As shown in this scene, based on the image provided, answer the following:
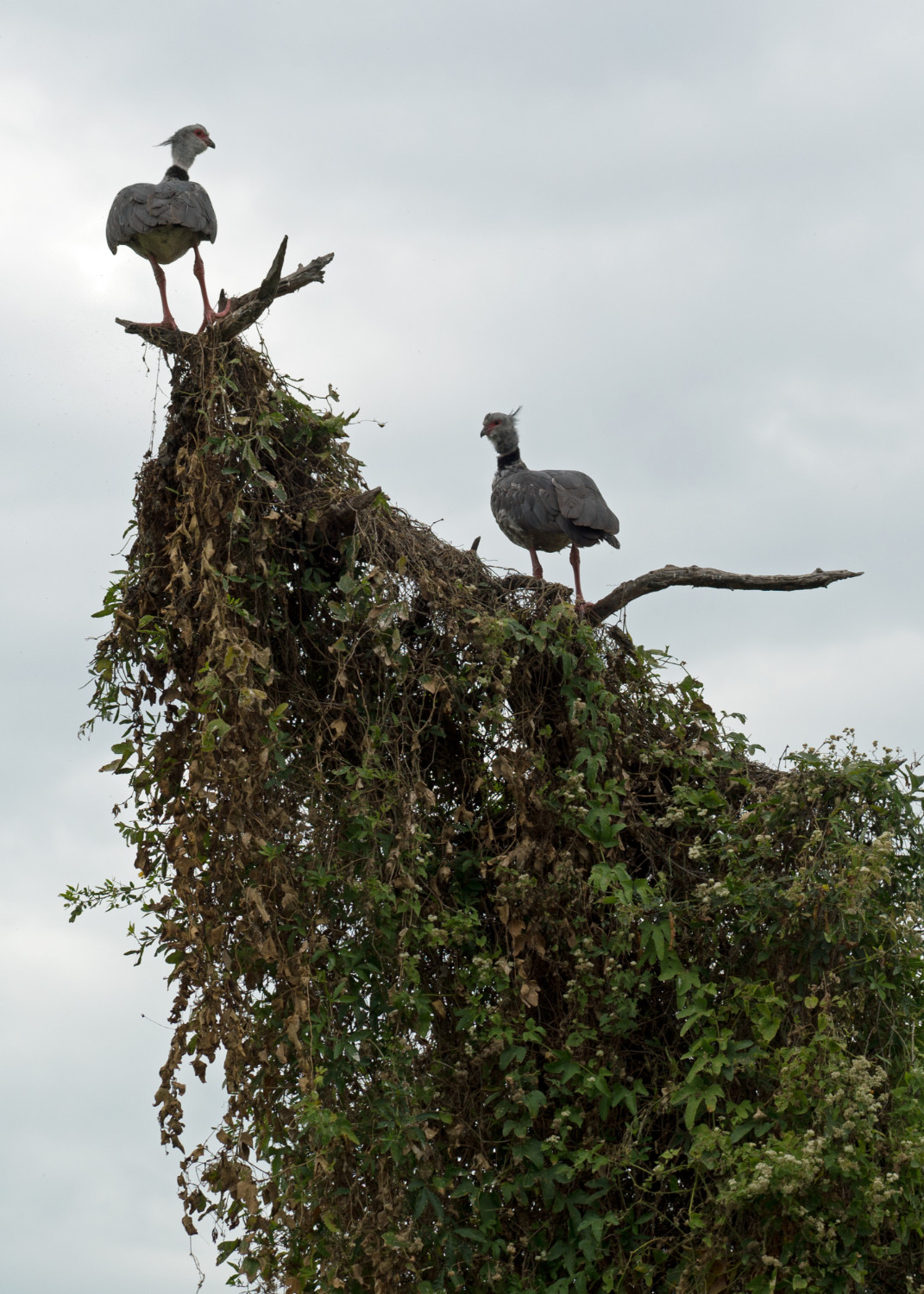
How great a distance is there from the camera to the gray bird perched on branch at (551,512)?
682cm

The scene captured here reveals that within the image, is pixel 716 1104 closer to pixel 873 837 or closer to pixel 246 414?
pixel 873 837

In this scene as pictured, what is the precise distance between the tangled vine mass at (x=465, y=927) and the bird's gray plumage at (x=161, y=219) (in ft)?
3.33

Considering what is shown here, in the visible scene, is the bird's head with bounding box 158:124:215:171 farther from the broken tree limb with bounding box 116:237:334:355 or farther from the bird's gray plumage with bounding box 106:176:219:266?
the broken tree limb with bounding box 116:237:334:355

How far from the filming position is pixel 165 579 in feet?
18.9

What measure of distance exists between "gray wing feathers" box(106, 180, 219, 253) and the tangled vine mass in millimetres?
1033

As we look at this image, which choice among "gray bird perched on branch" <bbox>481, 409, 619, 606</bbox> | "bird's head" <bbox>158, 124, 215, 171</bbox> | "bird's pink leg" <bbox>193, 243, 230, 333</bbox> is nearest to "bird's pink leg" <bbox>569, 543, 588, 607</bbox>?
"gray bird perched on branch" <bbox>481, 409, 619, 606</bbox>

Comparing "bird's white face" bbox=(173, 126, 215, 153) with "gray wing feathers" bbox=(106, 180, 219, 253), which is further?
"bird's white face" bbox=(173, 126, 215, 153)

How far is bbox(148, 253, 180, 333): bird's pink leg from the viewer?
5.77 m

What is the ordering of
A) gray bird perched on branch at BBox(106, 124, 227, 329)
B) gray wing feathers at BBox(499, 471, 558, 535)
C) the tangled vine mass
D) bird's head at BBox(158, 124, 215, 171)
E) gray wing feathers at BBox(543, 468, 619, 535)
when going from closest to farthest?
the tangled vine mass → gray bird perched on branch at BBox(106, 124, 227, 329) → gray wing feathers at BBox(543, 468, 619, 535) → gray wing feathers at BBox(499, 471, 558, 535) → bird's head at BBox(158, 124, 215, 171)

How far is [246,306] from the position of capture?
18.3ft

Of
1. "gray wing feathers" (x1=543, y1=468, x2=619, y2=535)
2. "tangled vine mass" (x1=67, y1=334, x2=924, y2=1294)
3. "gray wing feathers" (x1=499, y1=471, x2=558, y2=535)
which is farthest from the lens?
"gray wing feathers" (x1=499, y1=471, x2=558, y2=535)

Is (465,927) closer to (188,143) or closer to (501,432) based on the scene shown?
(501,432)

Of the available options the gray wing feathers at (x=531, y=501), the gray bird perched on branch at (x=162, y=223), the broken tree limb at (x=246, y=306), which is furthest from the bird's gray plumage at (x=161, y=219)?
the gray wing feathers at (x=531, y=501)

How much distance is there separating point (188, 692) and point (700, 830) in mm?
2596
